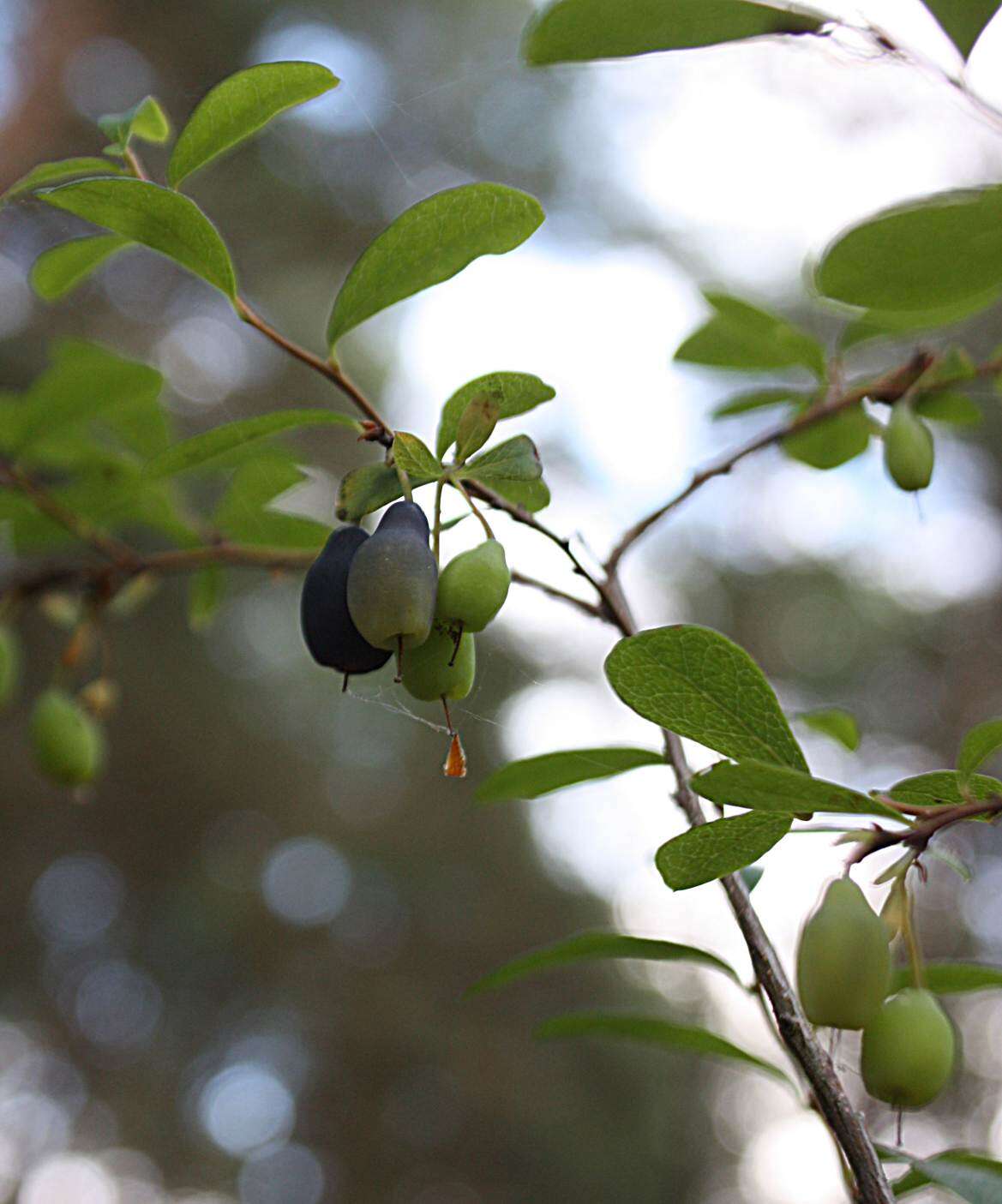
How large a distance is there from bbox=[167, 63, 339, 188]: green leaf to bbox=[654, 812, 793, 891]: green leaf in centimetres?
39

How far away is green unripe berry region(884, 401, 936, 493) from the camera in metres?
0.63

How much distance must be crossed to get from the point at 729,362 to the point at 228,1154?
422 cm

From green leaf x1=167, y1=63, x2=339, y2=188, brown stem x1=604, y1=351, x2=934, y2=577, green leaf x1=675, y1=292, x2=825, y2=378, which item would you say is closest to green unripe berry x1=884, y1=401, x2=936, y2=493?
brown stem x1=604, y1=351, x2=934, y2=577

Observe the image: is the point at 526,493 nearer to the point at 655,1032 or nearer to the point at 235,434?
the point at 235,434

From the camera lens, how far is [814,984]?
0.41m

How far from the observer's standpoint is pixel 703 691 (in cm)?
42

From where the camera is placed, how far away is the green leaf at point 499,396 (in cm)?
48

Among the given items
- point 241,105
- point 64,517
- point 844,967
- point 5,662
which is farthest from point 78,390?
point 844,967

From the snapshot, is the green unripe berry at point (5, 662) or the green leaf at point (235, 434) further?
the green unripe berry at point (5, 662)

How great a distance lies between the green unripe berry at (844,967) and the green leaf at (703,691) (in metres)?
0.06

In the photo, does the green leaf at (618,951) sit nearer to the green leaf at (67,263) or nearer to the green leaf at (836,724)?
the green leaf at (836,724)

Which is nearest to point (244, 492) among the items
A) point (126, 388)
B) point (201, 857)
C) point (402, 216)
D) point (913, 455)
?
point (126, 388)

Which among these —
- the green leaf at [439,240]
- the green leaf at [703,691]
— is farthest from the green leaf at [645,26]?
the green leaf at [703,691]

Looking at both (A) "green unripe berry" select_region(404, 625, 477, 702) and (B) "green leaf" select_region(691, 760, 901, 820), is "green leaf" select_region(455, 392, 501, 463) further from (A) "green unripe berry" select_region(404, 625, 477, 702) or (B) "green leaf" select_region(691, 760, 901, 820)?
(B) "green leaf" select_region(691, 760, 901, 820)
